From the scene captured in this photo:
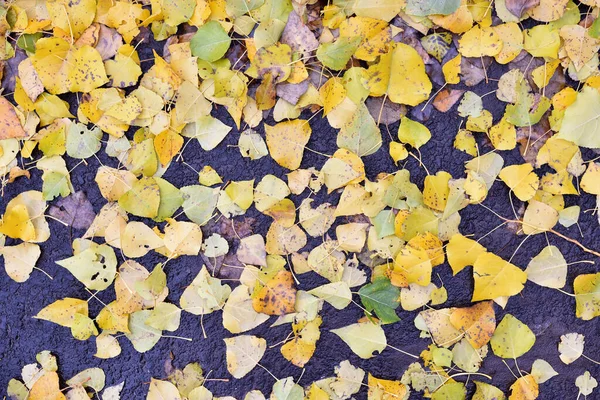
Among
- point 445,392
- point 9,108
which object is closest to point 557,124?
point 445,392

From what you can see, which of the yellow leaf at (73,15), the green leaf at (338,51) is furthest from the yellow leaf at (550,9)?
the yellow leaf at (73,15)

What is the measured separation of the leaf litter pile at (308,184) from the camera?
128 cm

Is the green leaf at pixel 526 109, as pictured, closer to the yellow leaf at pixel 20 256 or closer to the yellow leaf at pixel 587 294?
the yellow leaf at pixel 587 294

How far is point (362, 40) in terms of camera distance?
1.27 metres

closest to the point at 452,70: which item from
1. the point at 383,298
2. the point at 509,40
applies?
the point at 509,40

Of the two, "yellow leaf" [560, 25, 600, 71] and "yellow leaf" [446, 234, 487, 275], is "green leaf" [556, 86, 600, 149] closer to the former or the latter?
"yellow leaf" [560, 25, 600, 71]

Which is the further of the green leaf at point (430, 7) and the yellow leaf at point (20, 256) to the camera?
the yellow leaf at point (20, 256)

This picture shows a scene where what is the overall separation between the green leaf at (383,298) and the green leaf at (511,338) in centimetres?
31

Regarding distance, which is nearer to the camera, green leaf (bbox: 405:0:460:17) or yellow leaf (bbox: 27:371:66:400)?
green leaf (bbox: 405:0:460:17)

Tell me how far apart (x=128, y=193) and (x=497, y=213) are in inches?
43.2

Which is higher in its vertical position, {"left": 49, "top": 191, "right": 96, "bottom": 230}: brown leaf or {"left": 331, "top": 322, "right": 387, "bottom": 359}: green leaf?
{"left": 49, "top": 191, "right": 96, "bottom": 230}: brown leaf

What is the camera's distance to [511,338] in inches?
51.9

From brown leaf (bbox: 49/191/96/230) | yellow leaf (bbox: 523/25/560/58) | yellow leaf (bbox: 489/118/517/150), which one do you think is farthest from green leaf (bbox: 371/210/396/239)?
brown leaf (bbox: 49/191/96/230)

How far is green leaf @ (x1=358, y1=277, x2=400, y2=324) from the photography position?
1.31 meters
